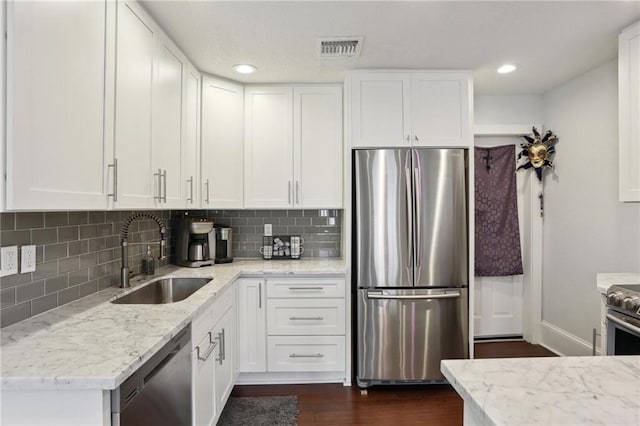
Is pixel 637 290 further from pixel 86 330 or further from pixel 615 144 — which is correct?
pixel 86 330

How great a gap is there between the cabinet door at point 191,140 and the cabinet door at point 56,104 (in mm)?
1000

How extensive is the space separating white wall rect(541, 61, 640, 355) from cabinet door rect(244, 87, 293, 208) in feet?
8.08

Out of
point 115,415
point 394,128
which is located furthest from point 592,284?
point 115,415

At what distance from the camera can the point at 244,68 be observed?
2.76 meters

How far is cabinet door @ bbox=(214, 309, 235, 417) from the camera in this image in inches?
84.0

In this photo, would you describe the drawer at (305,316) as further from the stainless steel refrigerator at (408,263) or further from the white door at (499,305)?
the white door at (499,305)

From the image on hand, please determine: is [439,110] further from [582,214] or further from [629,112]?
[582,214]

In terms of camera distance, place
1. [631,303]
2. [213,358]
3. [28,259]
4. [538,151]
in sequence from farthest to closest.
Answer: [538,151] < [213,358] < [631,303] < [28,259]

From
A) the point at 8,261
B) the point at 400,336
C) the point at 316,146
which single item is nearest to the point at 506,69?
the point at 316,146

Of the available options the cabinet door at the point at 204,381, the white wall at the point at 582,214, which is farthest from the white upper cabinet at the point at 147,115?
the white wall at the point at 582,214

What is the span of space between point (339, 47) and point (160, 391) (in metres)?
2.23

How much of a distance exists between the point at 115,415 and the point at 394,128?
2469mm

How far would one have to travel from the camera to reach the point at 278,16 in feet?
6.61

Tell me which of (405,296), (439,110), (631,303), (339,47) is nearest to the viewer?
(631,303)
